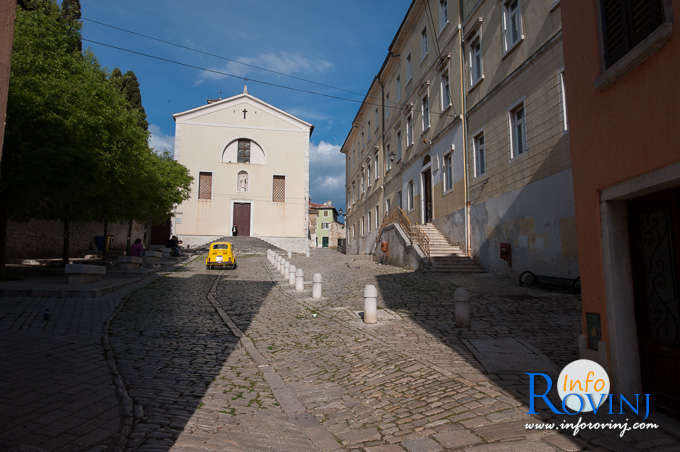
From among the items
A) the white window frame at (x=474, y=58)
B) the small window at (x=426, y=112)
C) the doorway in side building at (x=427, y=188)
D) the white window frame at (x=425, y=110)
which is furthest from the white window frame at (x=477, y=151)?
the white window frame at (x=425, y=110)

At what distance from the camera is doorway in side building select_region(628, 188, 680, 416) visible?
12.7 ft

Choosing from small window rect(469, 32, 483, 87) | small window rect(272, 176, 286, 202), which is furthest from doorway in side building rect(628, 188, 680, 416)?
small window rect(272, 176, 286, 202)

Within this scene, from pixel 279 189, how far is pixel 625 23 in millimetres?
43390

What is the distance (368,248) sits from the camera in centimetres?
3391

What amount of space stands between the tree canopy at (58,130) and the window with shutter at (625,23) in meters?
10.8

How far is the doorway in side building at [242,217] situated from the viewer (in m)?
44.6

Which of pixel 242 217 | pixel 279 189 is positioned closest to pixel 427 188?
pixel 279 189

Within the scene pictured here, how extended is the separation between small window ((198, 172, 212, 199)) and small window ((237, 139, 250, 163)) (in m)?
3.83

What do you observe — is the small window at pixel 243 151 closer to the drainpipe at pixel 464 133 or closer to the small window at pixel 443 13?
the small window at pixel 443 13

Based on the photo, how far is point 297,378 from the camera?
552cm

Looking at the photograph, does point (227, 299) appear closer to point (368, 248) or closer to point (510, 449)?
point (510, 449)

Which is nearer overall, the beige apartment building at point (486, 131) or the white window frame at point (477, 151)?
the beige apartment building at point (486, 131)

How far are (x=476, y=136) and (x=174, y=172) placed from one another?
21.5 metres

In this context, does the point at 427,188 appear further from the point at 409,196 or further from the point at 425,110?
the point at 425,110
